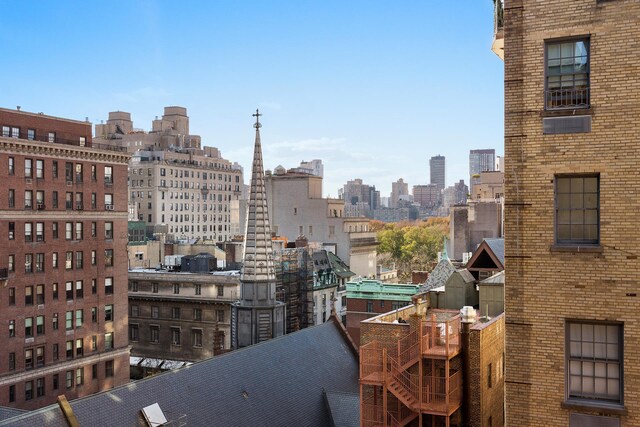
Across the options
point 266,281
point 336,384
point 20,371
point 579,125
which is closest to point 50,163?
point 20,371

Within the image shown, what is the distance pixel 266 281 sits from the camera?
42625mm

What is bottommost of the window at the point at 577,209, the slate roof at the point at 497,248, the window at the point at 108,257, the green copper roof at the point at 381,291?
the green copper roof at the point at 381,291

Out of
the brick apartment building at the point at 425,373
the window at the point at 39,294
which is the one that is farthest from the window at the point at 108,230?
the brick apartment building at the point at 425,373

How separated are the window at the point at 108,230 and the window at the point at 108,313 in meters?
6.69

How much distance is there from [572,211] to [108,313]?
193 ft

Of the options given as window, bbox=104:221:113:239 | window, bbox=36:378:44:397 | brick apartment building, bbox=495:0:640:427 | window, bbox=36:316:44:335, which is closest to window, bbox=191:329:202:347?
window, bbox=104:221:113:239

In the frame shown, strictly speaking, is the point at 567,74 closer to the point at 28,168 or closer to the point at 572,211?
the point at 572,211

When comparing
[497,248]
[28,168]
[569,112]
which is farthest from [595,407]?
[28,168]

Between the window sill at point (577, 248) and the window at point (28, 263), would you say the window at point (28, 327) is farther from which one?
the window sill at point (577, 248)

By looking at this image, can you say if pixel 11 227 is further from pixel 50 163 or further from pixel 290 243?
pixel 290 243

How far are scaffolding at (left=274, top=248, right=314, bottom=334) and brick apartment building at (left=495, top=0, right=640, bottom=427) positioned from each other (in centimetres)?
5556

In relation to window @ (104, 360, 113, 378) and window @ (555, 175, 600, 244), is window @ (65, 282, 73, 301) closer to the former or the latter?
window @ (104, 360, 113, 378)

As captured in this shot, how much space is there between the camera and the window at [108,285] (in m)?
67.0

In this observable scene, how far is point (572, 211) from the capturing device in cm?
1504
